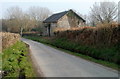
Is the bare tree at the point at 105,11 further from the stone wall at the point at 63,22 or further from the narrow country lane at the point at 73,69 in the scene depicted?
the narrow country lane at the point at 73,69

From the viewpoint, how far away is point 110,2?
130 ft

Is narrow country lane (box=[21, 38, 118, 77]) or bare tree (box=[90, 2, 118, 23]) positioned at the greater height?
bare tree (box=[90, 2, 118, 23])

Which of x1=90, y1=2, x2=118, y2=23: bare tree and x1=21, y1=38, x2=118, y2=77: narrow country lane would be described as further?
x1=90, y1=2, x2=118, y2=23: bare tree

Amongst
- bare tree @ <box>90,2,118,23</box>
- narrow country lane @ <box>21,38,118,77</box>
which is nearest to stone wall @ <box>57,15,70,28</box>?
bare tree @ <box>90,2,118,23</box>

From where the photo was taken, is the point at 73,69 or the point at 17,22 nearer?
the point at 73,69

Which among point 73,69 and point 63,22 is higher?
point 63,22

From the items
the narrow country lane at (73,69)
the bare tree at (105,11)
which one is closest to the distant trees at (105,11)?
the bare tree at (105,11)

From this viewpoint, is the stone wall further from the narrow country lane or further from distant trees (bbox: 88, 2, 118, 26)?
the narrow country lane

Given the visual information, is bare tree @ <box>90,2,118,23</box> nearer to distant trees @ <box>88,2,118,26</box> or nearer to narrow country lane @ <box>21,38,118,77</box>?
distant trees @ <box>88,2,118,26</box>

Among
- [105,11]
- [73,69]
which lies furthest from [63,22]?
[73,69]

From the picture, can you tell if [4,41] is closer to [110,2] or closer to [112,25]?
[112,25]

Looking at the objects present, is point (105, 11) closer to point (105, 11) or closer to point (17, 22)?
point (105, 11)

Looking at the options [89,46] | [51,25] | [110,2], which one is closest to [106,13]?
[110,2]

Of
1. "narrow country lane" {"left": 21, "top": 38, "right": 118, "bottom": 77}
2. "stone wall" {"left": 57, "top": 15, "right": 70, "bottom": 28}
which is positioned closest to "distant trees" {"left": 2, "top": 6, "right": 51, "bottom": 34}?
"stone wall" {"left": 57, "top": 15, "right": 70, "bottom": 28}
